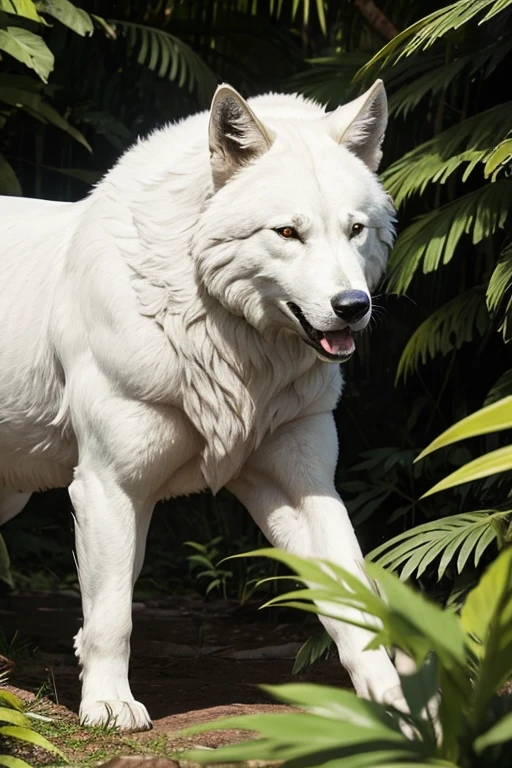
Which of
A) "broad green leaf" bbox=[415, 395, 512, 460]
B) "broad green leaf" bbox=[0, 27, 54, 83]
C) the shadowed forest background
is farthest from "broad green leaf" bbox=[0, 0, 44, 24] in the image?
"broad green leaf" bbox=[415, 395, 512, 460]

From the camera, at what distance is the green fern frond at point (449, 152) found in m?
4.53

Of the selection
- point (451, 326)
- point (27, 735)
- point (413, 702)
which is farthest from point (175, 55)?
point (413, 702)

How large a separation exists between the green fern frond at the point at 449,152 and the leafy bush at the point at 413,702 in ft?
8.90

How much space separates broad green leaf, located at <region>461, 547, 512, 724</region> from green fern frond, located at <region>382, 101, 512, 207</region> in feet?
8.87

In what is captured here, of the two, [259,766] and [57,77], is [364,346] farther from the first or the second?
[259,766]

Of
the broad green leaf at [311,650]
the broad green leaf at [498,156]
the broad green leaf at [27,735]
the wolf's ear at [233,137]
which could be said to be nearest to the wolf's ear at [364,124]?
the wolf's ear at [233,137]

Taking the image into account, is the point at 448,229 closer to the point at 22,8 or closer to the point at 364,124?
the point at 364,124

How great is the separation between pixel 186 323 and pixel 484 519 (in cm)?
125

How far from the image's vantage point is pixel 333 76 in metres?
5.82

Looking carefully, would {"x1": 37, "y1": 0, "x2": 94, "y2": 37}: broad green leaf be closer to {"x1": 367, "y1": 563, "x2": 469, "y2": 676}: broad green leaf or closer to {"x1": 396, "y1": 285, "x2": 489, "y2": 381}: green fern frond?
{"x1": 396, "y1": 285, "x2": 489, "y2": 381}: green fern frond

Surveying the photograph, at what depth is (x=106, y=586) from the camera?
3.89 m

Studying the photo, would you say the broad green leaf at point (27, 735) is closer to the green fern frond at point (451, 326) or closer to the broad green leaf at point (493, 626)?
the broad green leaf at point (493, 626)

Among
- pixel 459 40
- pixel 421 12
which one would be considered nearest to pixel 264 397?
pixel 459 40

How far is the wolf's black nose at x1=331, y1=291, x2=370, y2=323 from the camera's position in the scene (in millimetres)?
3344
